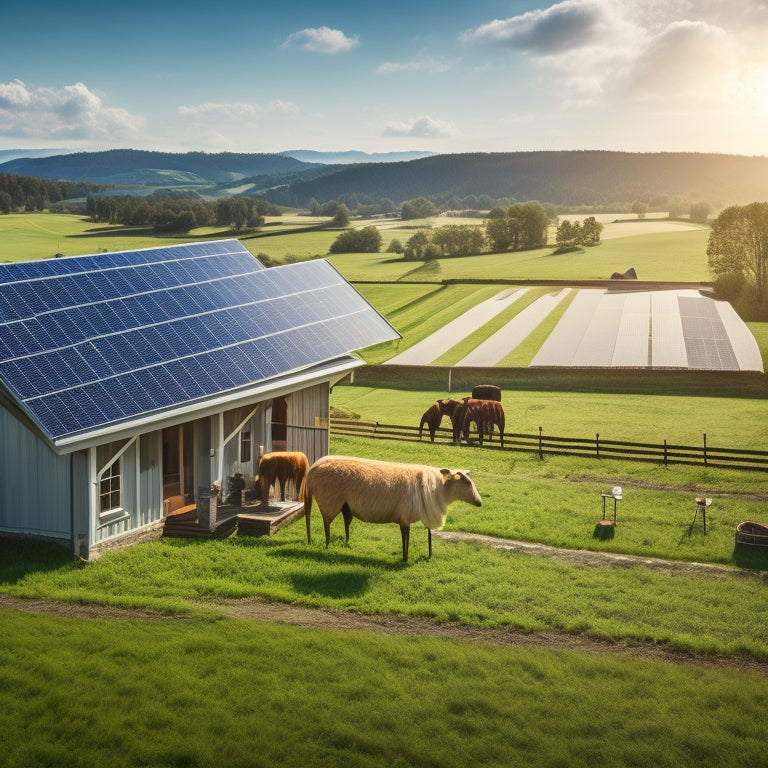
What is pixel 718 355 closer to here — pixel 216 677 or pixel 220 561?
pixel 220 561

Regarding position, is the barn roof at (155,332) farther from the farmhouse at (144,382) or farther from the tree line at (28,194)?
the tree line at (28,194)

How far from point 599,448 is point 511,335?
3112 centimetres

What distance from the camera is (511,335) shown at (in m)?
65.1

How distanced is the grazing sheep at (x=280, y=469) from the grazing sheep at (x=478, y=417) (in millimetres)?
15680

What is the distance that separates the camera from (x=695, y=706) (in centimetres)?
1351

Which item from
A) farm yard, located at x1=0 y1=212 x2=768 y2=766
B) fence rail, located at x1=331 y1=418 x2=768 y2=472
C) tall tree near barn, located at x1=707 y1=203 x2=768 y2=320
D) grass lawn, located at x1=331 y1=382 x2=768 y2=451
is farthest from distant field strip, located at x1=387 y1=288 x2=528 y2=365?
farm yard, located at x1=0 y1=212 x2=768 y2=766

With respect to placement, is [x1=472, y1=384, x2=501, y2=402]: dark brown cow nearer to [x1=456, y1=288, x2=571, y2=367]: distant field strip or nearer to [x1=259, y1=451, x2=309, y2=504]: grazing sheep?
[x1=456, y1=288, x2=571, y2=367]: distant field strip

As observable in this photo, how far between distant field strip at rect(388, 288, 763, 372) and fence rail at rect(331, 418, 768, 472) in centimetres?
1776

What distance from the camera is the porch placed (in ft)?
72.5

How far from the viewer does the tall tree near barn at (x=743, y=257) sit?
7269 centimetres

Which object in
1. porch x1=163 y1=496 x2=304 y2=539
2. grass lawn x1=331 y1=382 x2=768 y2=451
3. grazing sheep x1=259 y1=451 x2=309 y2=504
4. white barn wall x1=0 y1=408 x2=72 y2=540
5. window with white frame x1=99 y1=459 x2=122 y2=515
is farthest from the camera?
grass lawn x1=331 y1=382 x2=768 y2=451

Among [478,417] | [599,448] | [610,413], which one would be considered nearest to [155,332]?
[599,448]

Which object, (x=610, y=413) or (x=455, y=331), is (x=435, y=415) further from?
(x=455, y=331)

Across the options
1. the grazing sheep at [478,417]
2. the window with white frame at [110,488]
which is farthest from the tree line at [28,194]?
the window with white frame at [110,488]
